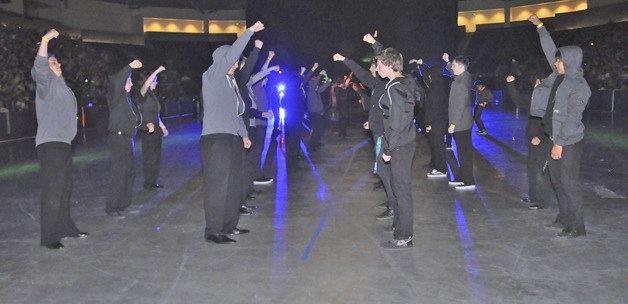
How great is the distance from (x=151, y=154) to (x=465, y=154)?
15.0ft

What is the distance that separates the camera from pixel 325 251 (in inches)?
213

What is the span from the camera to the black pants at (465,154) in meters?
8.27

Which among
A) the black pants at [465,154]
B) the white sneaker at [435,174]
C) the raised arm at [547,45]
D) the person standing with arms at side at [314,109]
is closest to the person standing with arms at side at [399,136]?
the raised arm at [547,45]

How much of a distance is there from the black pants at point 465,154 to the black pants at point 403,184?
2.89 meters

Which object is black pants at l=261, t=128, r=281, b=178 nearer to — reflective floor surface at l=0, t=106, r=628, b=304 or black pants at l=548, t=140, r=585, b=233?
reflective floor surface at l=0, t=106, r=628, b=304

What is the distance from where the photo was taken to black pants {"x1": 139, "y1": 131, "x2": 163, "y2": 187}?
8930mm

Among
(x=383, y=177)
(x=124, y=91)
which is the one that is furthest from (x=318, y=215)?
(x=124, y=91)

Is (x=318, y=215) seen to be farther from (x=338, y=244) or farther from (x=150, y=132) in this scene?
(x=150, y=132)

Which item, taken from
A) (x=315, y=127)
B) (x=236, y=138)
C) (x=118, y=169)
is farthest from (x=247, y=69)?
(x=315, y=127)

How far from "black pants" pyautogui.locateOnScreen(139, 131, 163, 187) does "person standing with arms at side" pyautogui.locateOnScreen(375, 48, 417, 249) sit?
4490 mm

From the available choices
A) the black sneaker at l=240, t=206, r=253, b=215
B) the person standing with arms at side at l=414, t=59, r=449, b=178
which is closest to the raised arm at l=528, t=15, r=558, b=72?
the person standing with arms at side at l=414, t=59, r=449, b=178

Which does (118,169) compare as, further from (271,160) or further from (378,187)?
(271,160)

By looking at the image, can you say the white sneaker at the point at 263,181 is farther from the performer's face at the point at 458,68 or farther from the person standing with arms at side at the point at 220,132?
the person standing with arms at side at the point at 220,132

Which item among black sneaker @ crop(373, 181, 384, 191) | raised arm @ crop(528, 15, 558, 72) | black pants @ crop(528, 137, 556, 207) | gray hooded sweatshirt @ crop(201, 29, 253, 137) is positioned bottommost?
black sneaker @ crop(373, 181, 384, 191)
